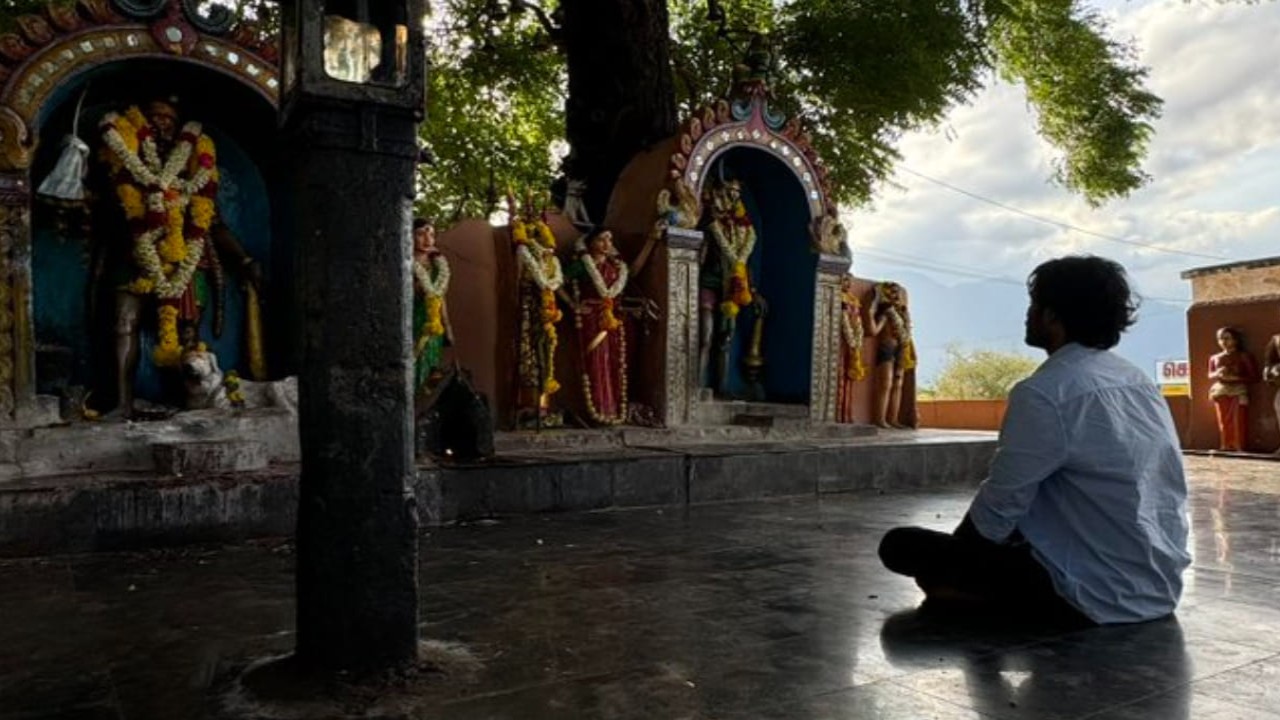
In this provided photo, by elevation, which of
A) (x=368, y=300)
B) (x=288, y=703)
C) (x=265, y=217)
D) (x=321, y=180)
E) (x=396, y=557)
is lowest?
(x=288, y=703)

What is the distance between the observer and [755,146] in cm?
984

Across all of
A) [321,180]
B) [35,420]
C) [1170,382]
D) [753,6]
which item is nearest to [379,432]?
[321,180]

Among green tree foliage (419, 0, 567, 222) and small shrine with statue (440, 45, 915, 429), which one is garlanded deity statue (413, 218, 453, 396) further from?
green tree foliage (419, 0, 567, 222)

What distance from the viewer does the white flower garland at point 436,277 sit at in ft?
24.7

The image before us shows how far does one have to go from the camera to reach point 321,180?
2.92m

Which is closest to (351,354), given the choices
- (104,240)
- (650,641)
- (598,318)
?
(650,641)

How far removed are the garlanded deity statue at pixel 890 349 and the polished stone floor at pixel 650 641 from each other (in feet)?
20.0

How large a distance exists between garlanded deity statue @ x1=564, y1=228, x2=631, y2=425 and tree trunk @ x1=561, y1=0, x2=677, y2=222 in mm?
2288

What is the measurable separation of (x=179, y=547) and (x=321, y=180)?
10.2ft

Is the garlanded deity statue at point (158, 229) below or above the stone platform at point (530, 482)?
above

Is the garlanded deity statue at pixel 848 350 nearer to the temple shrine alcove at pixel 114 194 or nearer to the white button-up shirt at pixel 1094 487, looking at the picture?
the temple shrine alcove at pixel 114 194

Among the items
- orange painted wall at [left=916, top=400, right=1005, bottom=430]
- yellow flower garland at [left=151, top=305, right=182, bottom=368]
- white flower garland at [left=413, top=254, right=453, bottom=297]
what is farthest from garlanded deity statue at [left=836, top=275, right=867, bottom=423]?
orange painted wall at [left=916, top=400, right=1005, bottom=430]

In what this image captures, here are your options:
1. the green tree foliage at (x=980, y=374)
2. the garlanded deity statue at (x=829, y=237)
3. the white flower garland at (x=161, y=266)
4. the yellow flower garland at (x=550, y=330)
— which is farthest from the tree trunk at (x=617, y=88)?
the green tree foliage at (x=980, y=374)

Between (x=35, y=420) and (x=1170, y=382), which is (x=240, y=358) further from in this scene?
(x=1170, y=382)
